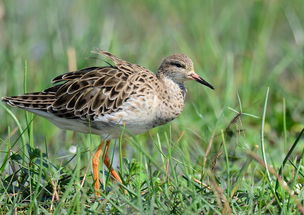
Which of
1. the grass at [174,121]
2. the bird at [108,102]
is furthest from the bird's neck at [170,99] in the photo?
the grass at [174,121]

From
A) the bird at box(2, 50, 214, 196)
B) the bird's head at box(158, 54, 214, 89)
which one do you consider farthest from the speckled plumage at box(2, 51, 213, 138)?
the bird's head at box(158, 54, 214, 89)

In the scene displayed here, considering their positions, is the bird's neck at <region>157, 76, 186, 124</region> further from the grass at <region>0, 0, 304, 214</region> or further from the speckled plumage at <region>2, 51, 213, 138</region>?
the grass at <region>0, 0, 304, 214</region>

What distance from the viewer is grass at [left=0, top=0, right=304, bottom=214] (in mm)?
4777

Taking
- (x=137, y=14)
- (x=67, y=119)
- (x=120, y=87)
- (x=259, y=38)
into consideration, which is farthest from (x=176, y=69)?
(x=137, y=14)

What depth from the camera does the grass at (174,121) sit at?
4777mm

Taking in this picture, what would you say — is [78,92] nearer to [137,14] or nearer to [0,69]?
[0,69]

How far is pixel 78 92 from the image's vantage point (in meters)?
6.05

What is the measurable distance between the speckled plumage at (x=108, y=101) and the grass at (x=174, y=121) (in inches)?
6.9

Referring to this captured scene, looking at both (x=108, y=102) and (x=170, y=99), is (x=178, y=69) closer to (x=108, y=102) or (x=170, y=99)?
(x=170, y=99)

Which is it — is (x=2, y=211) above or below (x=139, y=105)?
below

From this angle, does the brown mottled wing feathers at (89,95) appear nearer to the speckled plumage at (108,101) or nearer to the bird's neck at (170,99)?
the speckled plumage at (108,101)

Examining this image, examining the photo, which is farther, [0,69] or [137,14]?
[137,14]

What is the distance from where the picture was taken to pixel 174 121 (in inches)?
293

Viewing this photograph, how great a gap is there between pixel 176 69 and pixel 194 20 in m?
3.47
